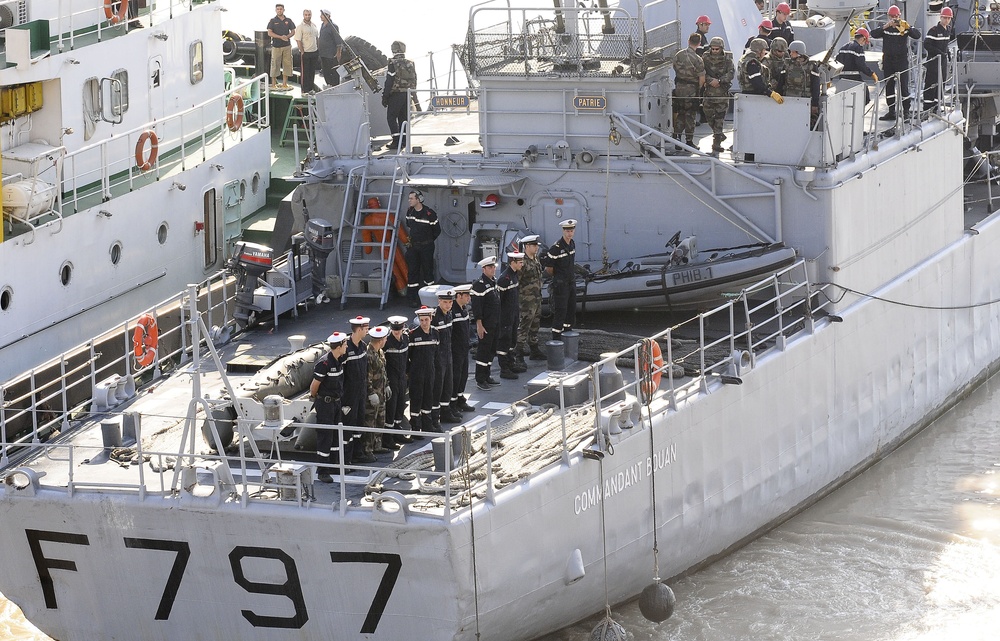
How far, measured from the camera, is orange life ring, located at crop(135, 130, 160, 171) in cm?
1959

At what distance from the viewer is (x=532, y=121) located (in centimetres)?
1711

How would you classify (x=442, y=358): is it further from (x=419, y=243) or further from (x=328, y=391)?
(x=419, y=243)

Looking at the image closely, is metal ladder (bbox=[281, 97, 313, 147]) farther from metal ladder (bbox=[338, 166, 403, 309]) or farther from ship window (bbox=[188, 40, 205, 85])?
metal ladder (bbox=[338, 166, 403, 309])

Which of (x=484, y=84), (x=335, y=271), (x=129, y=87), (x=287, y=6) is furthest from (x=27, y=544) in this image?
(x=287, y=6)

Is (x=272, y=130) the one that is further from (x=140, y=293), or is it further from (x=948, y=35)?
(x=948, y=35)

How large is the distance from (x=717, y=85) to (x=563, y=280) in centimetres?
324

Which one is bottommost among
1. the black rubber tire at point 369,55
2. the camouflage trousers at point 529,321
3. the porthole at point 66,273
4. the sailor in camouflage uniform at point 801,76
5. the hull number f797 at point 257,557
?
the hull number f797 at point 257,557

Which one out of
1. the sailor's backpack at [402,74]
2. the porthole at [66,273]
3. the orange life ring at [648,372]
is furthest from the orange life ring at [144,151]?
the orange life ring at [648,372]

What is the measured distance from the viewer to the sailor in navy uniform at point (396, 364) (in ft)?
42.9

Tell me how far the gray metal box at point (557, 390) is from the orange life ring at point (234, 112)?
31.7 feet

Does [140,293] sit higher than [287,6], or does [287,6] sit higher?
[287,6]

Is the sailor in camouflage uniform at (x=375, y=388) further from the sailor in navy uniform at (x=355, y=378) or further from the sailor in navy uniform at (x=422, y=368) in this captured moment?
the sailor in navy uniform at (x=422, y=368)

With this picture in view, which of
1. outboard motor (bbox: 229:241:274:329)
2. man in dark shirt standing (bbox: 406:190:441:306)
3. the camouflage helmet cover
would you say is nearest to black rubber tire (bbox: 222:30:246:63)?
man in dark shirt standing (bbox: 406:190:441:306)

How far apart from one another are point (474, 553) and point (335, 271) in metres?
6.30
